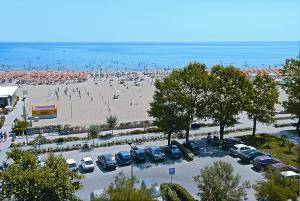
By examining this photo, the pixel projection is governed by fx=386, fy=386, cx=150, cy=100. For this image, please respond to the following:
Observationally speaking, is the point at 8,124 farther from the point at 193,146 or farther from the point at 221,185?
the point at 221,185

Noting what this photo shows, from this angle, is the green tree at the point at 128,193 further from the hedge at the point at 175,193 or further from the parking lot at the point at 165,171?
the parking lot at the point at 165,171

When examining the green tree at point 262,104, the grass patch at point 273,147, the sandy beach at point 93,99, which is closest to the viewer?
the grass patch at point 273,147

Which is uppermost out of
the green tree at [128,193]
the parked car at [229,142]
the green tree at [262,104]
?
the green tree at [262,104]

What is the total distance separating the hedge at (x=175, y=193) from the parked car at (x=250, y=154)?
286 inches

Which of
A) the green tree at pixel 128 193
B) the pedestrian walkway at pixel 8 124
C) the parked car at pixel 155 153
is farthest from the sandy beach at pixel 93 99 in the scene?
the green tree at pixel 128 193

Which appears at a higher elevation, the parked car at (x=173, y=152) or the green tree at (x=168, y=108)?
the green tree at (x=168, y=108)

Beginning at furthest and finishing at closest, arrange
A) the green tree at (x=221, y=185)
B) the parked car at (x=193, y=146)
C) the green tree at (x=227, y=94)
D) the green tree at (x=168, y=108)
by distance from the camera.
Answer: the green tree at (x=227, y=94)
the green tree at (x=168, y=108)
the parked car at (x=193, y=146)
the green tree at (x=221, y=185)

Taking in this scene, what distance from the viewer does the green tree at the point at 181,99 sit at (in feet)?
101

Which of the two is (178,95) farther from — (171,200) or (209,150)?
(171,200)

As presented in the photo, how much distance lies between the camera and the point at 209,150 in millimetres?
31047

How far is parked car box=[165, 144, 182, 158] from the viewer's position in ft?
95.0

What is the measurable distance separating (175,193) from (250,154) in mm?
8489

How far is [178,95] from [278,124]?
13.4m

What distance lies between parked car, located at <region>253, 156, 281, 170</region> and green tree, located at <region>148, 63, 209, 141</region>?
639 centimetres
